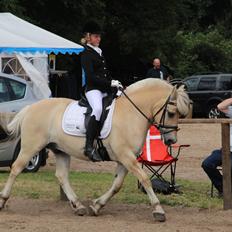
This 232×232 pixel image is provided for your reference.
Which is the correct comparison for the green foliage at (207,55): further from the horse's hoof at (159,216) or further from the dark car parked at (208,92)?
the horse's hoof at (159,216)

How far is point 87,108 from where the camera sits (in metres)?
9.46

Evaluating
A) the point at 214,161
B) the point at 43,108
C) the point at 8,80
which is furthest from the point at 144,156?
the point at 8,80

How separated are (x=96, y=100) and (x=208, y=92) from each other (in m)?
22.0

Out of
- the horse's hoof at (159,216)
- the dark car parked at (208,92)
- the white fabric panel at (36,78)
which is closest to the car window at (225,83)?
the dark car parked at (208,92)

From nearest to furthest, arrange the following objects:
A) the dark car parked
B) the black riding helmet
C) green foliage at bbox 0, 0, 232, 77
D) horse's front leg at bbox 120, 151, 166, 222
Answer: horse's front leg at bbox 120, 151, 166, 222 → the black riding helmet → the dark car parked → green foliage at bbox 0, 0, 232, 77

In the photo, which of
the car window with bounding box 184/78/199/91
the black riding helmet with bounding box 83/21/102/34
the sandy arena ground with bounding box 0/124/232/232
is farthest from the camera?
the car window with bounding box 184/78/199/91

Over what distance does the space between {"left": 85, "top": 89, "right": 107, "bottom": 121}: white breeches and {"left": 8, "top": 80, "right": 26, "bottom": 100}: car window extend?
21.3ft

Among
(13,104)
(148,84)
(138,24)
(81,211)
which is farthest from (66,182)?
(138,24)

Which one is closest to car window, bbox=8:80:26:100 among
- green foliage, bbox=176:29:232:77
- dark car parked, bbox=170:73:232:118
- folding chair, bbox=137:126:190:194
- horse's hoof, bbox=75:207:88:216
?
folding chair, bbox=137:126:190:194

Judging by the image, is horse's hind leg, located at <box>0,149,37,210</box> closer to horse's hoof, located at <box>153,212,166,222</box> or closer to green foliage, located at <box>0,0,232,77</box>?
horse's hoof, located at <box>153,212,166,222</box>

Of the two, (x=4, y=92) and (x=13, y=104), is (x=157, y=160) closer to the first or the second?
(x=13, y=104)

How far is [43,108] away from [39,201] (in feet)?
5.15

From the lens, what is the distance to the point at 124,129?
915cm

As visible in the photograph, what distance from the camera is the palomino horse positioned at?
29.9 ft
